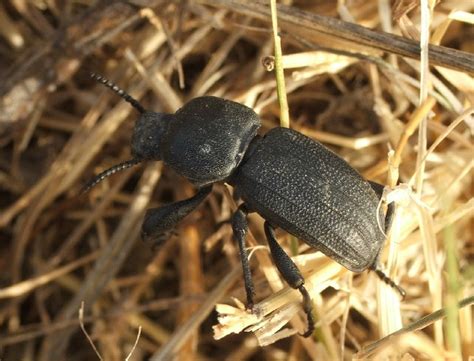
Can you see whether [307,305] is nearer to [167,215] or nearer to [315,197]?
[315,197]

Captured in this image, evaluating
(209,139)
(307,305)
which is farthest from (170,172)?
(307,305)

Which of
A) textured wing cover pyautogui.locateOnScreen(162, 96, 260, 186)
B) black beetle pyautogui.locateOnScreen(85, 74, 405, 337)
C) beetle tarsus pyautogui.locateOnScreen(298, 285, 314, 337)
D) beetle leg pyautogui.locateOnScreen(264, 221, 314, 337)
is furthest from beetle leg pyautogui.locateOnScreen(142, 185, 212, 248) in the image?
beetle tarsus pyautogui.locateOnScreen(298, 285, 314, 337)

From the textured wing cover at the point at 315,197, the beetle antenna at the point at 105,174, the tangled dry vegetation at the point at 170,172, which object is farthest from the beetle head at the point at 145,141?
the textured wing cover at the point at 315,197

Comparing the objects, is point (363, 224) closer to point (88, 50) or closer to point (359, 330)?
point (359, 330)

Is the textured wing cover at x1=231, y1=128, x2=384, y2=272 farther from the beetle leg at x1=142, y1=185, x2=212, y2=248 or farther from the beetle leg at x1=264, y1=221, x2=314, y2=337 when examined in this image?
the beetle leg at x1=142, y1=185, x2=212, y2=248

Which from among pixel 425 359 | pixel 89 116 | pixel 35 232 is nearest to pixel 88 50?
pixel 89 116

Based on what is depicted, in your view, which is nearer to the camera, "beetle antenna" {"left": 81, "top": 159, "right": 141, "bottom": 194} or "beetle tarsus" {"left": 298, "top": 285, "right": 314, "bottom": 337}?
"beetle tarsus" {"left": 298, "top": 285, "right": 314, "bottom": 337}

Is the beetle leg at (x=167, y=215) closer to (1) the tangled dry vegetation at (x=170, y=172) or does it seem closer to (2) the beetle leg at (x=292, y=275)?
(1) the tangled dry vegetation at (x=170, y=172)
